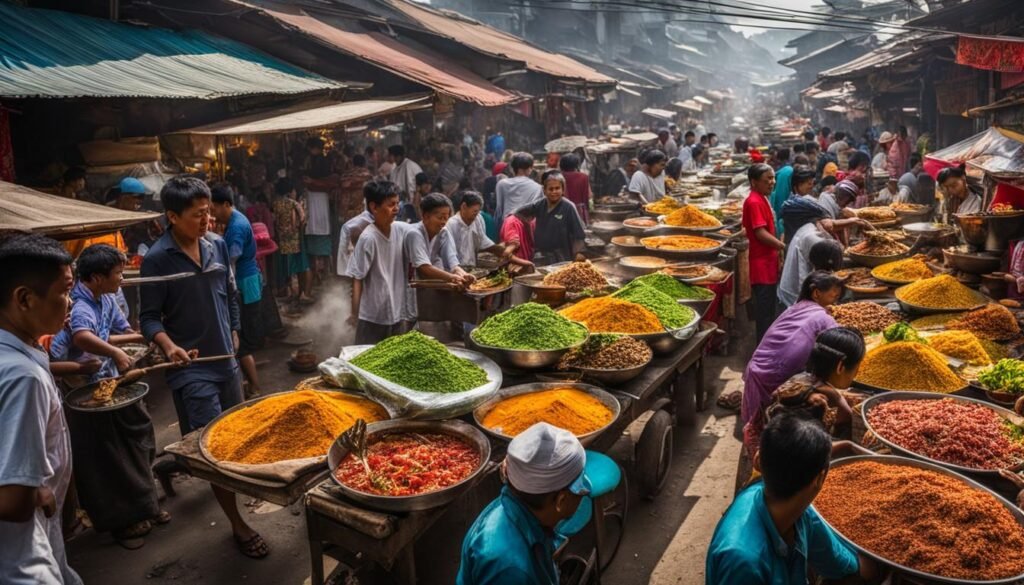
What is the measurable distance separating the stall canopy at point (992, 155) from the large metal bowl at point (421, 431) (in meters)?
5.10

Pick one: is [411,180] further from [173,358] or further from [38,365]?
[38,365]

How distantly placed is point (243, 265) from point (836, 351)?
5420 mm

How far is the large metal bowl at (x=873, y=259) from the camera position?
693 cm

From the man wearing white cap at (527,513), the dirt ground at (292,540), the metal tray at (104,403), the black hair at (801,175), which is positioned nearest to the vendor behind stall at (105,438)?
the metal tray at (104,403)

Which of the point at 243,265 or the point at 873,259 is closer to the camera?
the point at 243,265

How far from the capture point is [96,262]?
4.37 m

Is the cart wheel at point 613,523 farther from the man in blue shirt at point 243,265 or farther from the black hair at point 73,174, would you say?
the black hair at point 73,174

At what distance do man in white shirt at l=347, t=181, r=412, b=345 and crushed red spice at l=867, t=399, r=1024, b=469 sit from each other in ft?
11.5

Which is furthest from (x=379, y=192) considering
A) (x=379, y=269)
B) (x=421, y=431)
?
(x=421, y=431)

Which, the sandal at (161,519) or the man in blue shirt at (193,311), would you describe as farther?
the sandal at (161,519)

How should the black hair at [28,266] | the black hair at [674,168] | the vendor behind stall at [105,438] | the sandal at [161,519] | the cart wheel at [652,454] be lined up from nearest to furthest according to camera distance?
the black hair at [28,266] → the vendor behind stall at [105,438] → the sandal at [161,519] → the cart wheel at [652,454] → the black hair at [674,168]

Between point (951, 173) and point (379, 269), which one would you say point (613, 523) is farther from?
point (951, 173)

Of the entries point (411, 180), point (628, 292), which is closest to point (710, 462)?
point (628, 292)

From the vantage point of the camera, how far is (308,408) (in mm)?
3535
